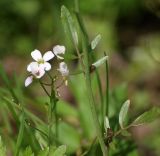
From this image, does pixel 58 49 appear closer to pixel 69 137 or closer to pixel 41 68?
pixel 41 68

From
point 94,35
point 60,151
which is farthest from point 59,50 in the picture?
point 94,35

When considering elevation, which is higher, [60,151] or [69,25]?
[69,25]

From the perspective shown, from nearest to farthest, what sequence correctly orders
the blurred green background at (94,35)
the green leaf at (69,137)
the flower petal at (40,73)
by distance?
the flower petal at (40,73) → the green leaf at (69,137) → the blurred green background at (94,35)

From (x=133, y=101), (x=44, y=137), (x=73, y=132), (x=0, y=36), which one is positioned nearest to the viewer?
(x=44, y=137)

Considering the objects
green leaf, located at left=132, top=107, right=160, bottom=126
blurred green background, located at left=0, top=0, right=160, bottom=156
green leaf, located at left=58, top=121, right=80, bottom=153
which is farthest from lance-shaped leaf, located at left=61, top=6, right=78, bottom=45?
blurred green background, located at left=0, top=0, right=160, bottom=156

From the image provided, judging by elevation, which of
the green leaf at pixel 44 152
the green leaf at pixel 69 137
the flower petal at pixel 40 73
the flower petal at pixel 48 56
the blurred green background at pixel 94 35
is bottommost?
the green leaf at pixel 44 152

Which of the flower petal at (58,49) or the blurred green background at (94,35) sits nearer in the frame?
the flower petal at (58,49)

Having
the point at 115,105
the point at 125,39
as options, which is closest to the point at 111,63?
the point at 125,39

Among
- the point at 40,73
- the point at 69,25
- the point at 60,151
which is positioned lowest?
the point at 60,151

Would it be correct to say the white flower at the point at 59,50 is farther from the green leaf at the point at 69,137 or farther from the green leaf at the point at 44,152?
the green leaf at the point at 69,137

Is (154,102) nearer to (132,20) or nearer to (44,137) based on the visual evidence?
(132,20)

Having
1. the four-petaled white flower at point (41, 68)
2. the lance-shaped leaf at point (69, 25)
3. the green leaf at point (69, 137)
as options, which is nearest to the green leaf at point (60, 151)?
the four-petaled white flower at point (41, 68)
